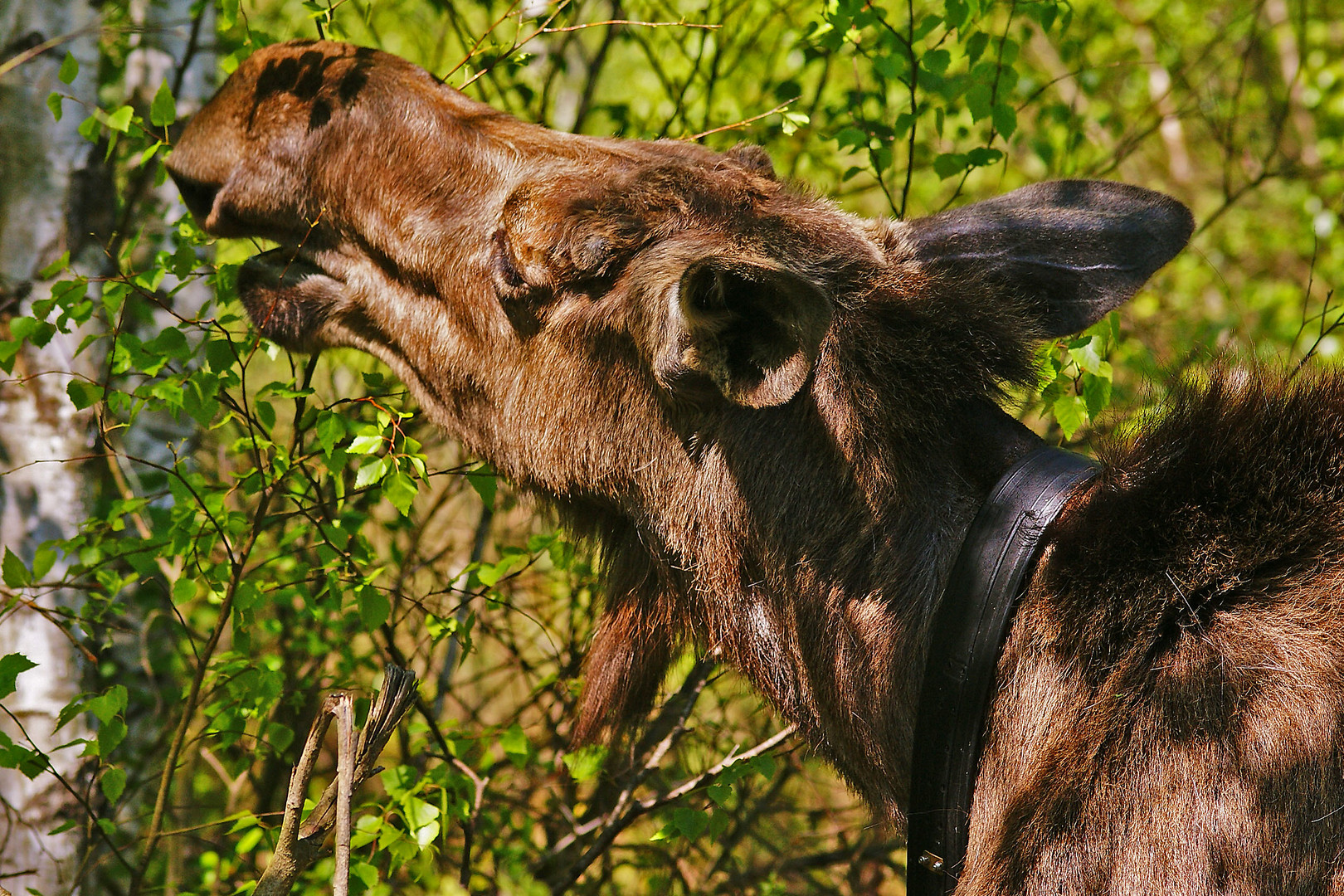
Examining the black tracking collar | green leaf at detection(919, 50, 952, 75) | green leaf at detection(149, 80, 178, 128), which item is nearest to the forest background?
green leaf at detection(919, 50, 952, 75)

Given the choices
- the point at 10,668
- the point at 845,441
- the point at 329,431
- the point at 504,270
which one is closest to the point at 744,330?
the point at 845,441

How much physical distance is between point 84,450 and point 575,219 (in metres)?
2.18

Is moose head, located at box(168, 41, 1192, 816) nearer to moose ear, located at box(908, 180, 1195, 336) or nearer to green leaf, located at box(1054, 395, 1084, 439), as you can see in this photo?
moose ear, located at box(908, 180, 1195, 336)

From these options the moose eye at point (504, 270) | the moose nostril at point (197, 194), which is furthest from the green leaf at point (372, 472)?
the moose nostril at point (197, 194)

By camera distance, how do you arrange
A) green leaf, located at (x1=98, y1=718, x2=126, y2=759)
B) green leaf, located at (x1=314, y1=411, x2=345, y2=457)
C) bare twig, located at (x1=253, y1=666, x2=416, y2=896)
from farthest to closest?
green leaf, located at (x1=314, y1=411, x2=345, y2=457), green leaf, located at (x1=98, y1=718, x2=126, y2=759), bare twig, located at (x1=253, y1=666, x2=416, y2=896)

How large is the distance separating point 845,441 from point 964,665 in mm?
574

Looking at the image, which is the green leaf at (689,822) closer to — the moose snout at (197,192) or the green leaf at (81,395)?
the green leaf at (81,395)

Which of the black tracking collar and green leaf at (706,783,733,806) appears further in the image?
green leaf at (706,783,733,806)

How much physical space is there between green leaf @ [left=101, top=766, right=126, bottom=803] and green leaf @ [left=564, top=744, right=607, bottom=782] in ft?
3.74

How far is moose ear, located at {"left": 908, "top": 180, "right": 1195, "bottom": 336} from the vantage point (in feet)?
8.95

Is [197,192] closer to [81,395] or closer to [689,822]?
[81,395]

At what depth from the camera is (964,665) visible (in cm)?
217

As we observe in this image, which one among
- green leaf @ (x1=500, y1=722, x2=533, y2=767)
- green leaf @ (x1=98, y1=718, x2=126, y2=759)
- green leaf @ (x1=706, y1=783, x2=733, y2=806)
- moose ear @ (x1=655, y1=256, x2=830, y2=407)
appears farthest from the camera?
green leaf @ (x1=500, y1=722, x2=533, y2=767)

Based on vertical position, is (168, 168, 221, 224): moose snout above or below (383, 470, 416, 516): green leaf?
above
